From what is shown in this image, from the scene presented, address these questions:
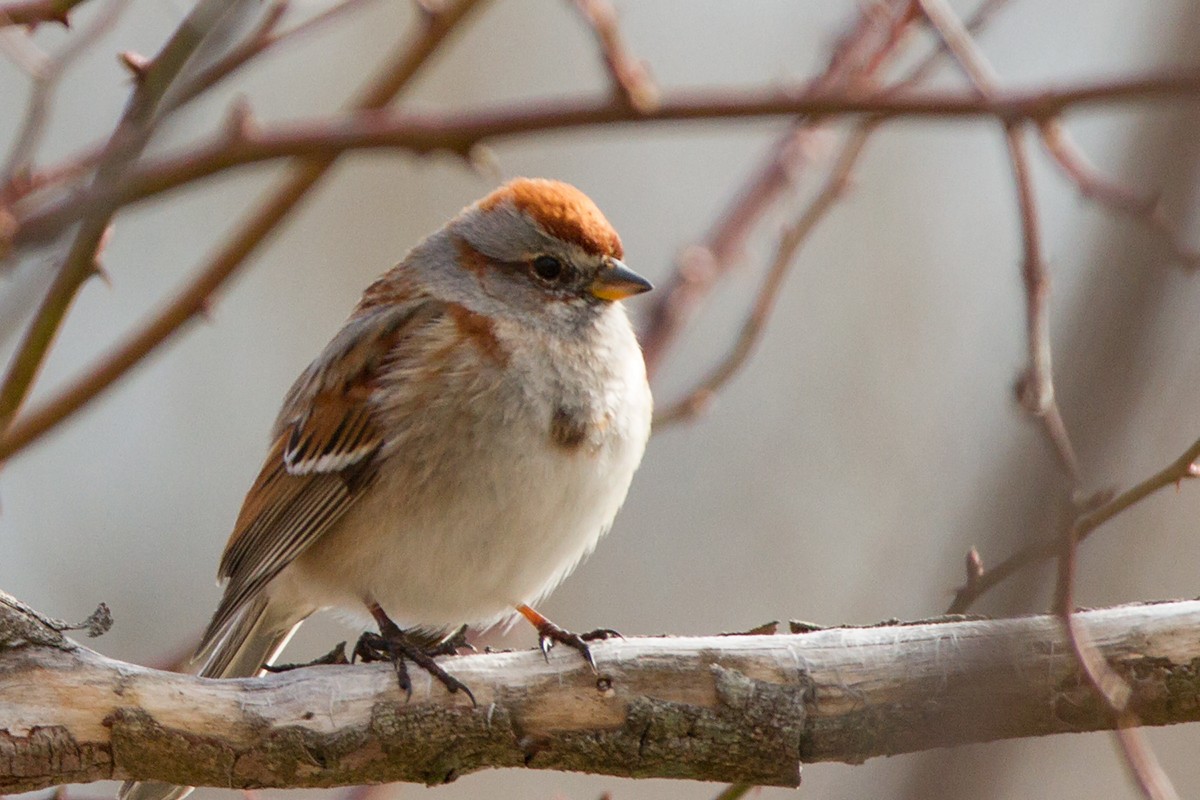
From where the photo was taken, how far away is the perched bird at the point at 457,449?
11.7 ft

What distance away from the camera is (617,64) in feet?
7.34

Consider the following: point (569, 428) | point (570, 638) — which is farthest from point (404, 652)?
point (569, 428)

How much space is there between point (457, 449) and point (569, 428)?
31cm

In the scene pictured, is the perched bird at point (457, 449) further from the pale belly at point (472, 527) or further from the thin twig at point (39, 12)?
the thin twig at point (39, 12)

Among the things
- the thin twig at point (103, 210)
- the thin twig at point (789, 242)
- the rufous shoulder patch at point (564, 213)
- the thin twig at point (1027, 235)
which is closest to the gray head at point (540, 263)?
the rufous shoulder patch at point (564, 213)

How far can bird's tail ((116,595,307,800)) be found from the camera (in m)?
3.87

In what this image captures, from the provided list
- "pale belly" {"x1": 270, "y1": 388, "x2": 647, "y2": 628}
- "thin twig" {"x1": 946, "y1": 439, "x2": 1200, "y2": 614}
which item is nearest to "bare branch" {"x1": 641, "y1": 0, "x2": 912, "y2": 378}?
"pale belly" {"x1": 270, "y1": 388, "x2": 647, "y2": 628}

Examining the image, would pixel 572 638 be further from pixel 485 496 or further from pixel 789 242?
pixel 789 242

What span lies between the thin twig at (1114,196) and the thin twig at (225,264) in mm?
1301

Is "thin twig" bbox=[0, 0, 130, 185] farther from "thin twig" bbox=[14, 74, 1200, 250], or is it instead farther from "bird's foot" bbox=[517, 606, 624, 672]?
"bird's foot" bbox=[517, 606, 624, 672]

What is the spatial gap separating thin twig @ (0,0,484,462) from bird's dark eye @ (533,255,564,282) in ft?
3.86

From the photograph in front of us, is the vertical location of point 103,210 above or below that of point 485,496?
below

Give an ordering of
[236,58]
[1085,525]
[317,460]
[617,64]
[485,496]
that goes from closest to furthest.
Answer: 1. [1085,525]
2. [617,64]
3. [236,58]
4. [485,496]
5. [317,460]

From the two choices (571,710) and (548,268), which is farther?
(548,268)
